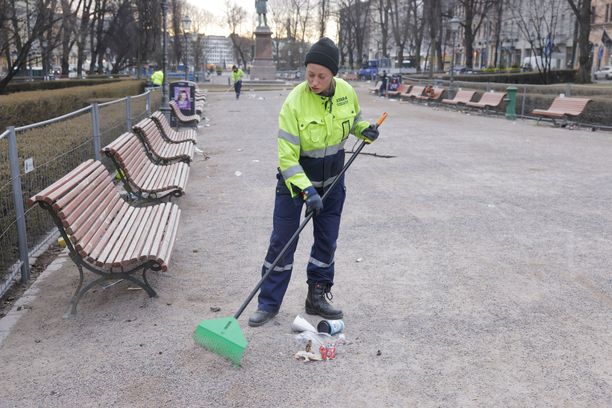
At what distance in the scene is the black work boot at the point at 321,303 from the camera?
4598 mm

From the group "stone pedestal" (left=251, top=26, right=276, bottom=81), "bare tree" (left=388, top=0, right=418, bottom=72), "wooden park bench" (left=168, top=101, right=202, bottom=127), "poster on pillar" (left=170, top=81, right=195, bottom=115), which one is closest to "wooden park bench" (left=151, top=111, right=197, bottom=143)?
"wooden park bench" (left=168, top=101, right=202, bottom=127)

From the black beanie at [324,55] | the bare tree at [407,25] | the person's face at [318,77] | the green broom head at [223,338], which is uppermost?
the bare tree at [407,25]

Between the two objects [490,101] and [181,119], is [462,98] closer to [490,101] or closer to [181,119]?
[490,101]

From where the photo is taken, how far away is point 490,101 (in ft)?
72.1

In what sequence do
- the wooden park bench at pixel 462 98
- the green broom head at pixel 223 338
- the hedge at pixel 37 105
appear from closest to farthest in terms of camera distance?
the green broom head at pixel 223 338, the hedge at pixel 37 105, the wooden park bench at pixel 462 98

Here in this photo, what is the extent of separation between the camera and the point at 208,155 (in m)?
12.7

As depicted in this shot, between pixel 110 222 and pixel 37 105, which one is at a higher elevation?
pixel 37 105

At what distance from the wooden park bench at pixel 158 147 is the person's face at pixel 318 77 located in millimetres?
5231

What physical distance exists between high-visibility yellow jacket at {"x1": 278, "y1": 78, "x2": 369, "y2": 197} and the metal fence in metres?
2.33

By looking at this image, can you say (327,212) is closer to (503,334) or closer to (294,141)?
(294,141)

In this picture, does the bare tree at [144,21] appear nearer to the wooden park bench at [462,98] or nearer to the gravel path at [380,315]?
the wooden park bench at [462,98]

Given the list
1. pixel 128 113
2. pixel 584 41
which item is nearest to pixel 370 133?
pixel 128 113

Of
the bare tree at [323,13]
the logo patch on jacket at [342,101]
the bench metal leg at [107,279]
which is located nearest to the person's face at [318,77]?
the logo patch on jacket at [342,101]

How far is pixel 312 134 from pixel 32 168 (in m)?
2.77
